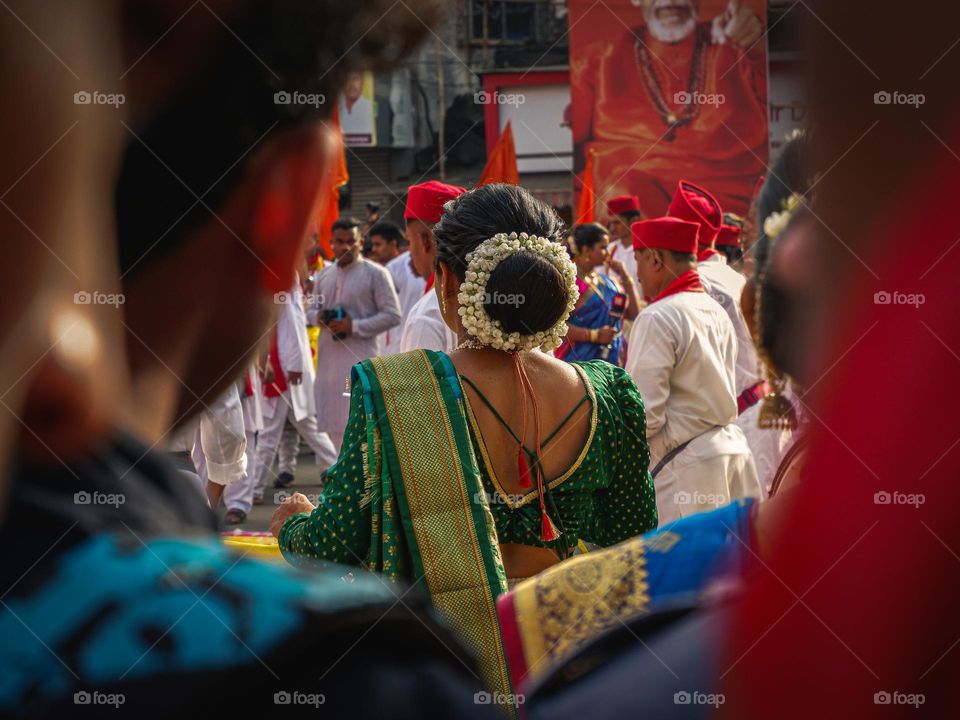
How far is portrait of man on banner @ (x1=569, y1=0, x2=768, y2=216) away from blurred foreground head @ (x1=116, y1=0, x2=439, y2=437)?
8868 millimetres

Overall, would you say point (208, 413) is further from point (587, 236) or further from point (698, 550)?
point (587, 236)

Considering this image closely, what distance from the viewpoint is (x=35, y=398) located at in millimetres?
664

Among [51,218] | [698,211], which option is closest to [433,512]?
[51,218]

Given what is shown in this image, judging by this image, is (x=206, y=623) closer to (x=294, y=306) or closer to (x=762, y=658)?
(x=762, y=658)

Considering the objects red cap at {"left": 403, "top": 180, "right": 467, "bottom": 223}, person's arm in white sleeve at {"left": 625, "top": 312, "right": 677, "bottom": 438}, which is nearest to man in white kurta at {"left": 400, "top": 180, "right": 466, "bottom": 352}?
red cap at {"left": 403, "top": 180, "right": 467, "bottom": 223}

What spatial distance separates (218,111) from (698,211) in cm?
455

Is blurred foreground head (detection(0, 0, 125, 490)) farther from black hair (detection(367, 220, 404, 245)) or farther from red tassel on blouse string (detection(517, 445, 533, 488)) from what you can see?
black hair (detection(367, 220, 404, 245))

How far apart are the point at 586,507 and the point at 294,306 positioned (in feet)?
16.6

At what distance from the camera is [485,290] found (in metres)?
2.72

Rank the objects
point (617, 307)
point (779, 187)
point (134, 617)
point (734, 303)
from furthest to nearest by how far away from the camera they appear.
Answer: point (617, 307) < point (734, 303) < point (779, 187) < point (134, 617)

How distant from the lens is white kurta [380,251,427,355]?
8.79 metres

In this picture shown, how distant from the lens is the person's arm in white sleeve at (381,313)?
7.97 metres

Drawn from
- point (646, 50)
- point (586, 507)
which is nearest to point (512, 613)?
point (586, 507)

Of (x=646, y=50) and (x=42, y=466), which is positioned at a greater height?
(x=646, y=50)
